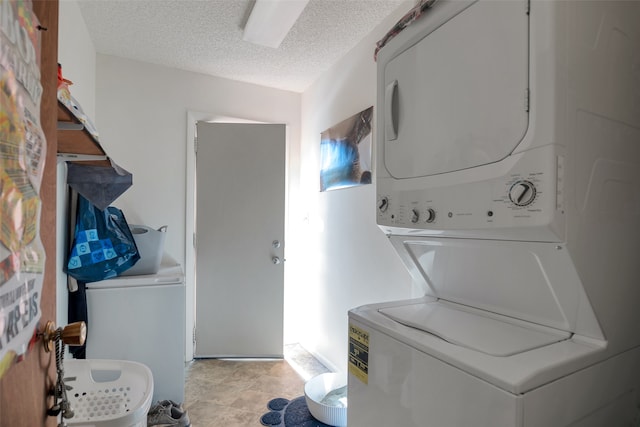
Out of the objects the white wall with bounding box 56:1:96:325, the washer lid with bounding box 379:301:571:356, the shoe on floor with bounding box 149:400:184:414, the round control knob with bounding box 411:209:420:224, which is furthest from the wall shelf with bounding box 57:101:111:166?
the shoe on floor with bounding box 149:400:184:414

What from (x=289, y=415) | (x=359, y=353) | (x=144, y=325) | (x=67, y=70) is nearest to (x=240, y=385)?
(x=289, y=415)

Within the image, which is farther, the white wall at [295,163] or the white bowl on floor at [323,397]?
the white wall at [295,163]

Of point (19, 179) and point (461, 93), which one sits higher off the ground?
point (461, 93)

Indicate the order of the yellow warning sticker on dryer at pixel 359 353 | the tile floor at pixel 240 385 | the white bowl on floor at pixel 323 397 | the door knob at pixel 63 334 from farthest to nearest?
the tile floor at pixel 240 385, the white bowl on floor at pixel 323 397, the yellow warning sticker on dryer at pixel 359 353, the door knob at pixel 63 334

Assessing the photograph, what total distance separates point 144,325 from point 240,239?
1078 millimetres

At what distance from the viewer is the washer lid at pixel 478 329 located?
0.86 metres

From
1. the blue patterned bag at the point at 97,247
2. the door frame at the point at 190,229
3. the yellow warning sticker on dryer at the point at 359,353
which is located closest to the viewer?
the yellow warning sticker on dryer at the point at 359,353

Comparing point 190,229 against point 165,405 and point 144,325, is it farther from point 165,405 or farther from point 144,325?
point 165,405

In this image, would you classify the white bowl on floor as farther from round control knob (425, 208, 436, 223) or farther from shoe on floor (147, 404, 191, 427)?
round control knob (425, 208, 436, 223)

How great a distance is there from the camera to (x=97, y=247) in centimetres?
188

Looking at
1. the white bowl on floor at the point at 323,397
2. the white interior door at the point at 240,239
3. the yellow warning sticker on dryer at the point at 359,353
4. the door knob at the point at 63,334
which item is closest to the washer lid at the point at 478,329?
the yellow warning sticker on dryer at the point at 359,353

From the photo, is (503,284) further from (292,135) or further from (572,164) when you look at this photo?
(292,135)

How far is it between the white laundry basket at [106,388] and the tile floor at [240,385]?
0.64 m

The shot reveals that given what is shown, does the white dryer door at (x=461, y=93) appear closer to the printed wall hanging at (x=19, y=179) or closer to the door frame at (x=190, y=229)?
the printed wall hanging at (x=19, y=179)
